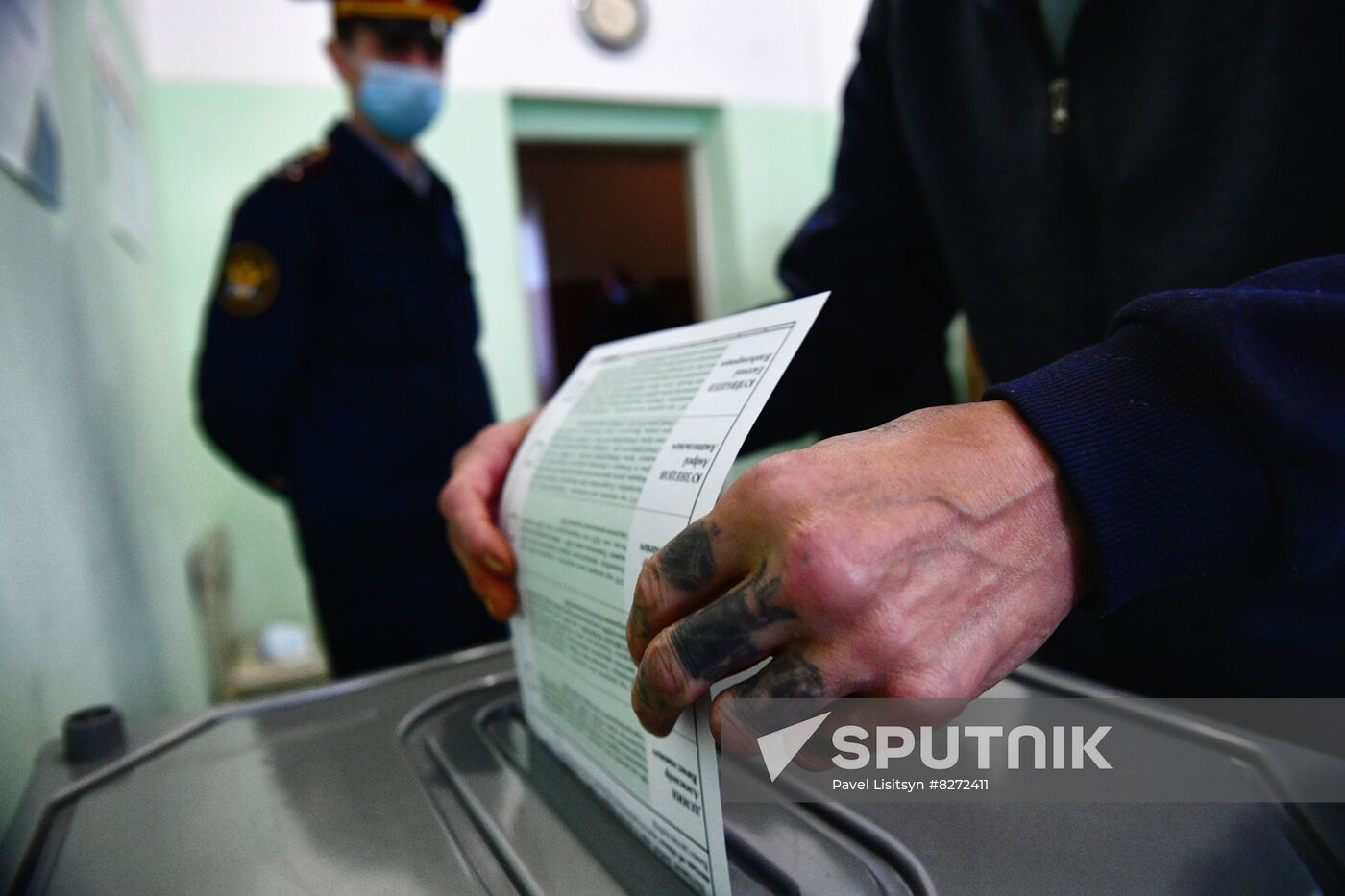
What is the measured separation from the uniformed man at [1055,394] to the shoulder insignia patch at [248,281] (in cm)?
82

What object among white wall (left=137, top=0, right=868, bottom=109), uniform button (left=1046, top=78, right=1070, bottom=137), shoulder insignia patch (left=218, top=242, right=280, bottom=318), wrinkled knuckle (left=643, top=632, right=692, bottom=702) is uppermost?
white wall (left=137, top=0, right=868, bottom=109)

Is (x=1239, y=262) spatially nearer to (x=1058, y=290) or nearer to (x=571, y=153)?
(x=1058, y=290)

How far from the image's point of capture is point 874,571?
0.93 ft

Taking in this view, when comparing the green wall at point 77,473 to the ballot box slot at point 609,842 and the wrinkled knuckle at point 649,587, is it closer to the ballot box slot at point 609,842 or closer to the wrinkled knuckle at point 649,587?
the ballot box slot at point 609,842

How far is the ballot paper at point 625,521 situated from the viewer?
353 millimetres

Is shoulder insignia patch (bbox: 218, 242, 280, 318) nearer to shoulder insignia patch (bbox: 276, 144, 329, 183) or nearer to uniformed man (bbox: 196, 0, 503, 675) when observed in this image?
uniformed man (bbox: 196, 0, 503, 675)

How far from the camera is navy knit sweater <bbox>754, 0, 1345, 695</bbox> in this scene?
12.4 inches

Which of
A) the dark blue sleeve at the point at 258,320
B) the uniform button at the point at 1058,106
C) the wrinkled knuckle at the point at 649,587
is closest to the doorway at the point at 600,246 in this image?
the dark blue sleeve at the point at 258,320

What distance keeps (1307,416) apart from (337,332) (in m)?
1.32

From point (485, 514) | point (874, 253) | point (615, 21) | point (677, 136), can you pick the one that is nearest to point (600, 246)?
point (677, 136)

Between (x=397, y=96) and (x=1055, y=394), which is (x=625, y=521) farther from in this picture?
(x=397, y=96)

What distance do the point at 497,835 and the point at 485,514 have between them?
0.22 metres

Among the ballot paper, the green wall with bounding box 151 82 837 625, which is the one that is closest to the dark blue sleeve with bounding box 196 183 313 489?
the ballot paper

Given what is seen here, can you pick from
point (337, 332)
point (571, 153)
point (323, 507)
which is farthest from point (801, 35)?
point (323, 507)
